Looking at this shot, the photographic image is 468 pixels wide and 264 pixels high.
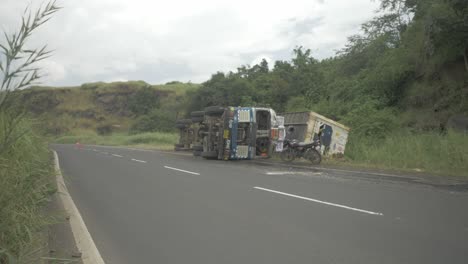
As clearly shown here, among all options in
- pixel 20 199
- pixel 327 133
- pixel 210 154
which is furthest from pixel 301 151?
pixel 20 199

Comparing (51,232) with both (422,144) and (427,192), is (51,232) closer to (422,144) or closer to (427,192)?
(427,192)

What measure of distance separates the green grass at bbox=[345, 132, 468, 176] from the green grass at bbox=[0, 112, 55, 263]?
11910mm

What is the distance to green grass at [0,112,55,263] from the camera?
3.99 meters

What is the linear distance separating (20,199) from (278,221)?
12.4 ft

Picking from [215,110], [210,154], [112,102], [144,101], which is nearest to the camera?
[210,154]

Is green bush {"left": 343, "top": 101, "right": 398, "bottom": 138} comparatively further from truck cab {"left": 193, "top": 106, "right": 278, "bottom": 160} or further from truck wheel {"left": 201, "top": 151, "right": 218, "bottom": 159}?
truck wheel {"left": 201, "top": 151, "right": 218, "bottom": 159}

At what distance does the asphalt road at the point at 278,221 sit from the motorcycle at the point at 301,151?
240 inches

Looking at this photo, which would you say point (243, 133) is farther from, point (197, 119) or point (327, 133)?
point (197, 119)

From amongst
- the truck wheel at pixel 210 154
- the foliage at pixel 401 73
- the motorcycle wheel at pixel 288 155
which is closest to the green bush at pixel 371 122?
the foliage at pixel 401 73

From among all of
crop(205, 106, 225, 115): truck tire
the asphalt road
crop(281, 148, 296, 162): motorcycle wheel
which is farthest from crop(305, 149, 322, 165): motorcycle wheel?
the asphalt road

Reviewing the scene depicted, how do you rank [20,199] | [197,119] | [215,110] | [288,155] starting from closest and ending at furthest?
[20,199], [288,155], [215,110], [197,119]

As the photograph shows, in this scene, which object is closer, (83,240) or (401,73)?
(83,240)

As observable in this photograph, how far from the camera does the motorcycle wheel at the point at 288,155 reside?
17841 mm

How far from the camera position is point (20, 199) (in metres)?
4.60
